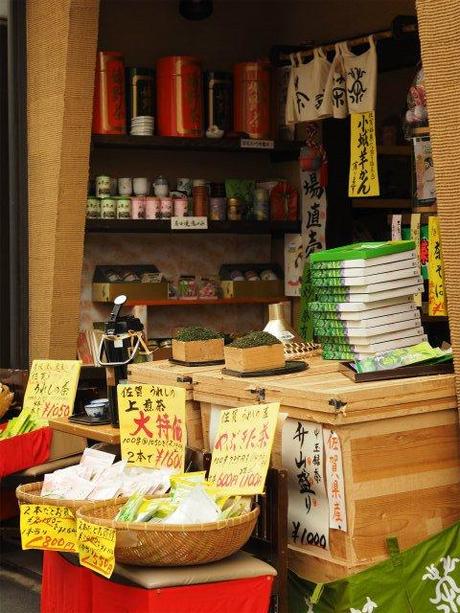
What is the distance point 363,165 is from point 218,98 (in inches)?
88.8

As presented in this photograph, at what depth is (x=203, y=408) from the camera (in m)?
4.34

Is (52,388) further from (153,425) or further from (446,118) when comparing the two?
(446,118)

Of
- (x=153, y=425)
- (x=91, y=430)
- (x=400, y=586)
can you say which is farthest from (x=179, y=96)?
(x=400, y=586)

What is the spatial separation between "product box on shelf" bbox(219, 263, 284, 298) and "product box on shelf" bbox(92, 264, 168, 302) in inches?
21.7

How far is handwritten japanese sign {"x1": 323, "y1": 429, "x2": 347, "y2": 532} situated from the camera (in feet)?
11.9

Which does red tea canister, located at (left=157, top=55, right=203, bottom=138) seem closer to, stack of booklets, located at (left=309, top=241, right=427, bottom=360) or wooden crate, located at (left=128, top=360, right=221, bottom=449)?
wooden crate, located at (left=128, top=360, right=221, bottom=449)

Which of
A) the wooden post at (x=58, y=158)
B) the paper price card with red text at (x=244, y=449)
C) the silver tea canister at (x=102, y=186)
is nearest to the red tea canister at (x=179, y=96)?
the silver tea canister at (x=102, y=186)

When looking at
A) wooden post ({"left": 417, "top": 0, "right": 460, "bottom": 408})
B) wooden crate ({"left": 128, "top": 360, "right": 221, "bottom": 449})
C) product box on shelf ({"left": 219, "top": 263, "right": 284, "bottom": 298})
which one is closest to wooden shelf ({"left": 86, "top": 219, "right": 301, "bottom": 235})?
product box on shelf ({"left": 219, "top": 263, "right": 284, "bottom": 298})

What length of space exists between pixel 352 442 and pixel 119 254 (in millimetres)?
4635

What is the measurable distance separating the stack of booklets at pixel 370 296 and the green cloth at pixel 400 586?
2.30 ft

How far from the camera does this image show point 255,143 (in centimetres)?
797

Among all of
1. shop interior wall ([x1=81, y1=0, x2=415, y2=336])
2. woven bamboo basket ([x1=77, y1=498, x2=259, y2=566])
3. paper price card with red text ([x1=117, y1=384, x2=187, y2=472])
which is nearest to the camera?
woven bamboo basket ([x1=77, y1=498, x2=259, y2=566])

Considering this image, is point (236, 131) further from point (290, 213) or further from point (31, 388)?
point (31, 388)

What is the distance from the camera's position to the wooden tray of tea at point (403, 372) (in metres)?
3.84
